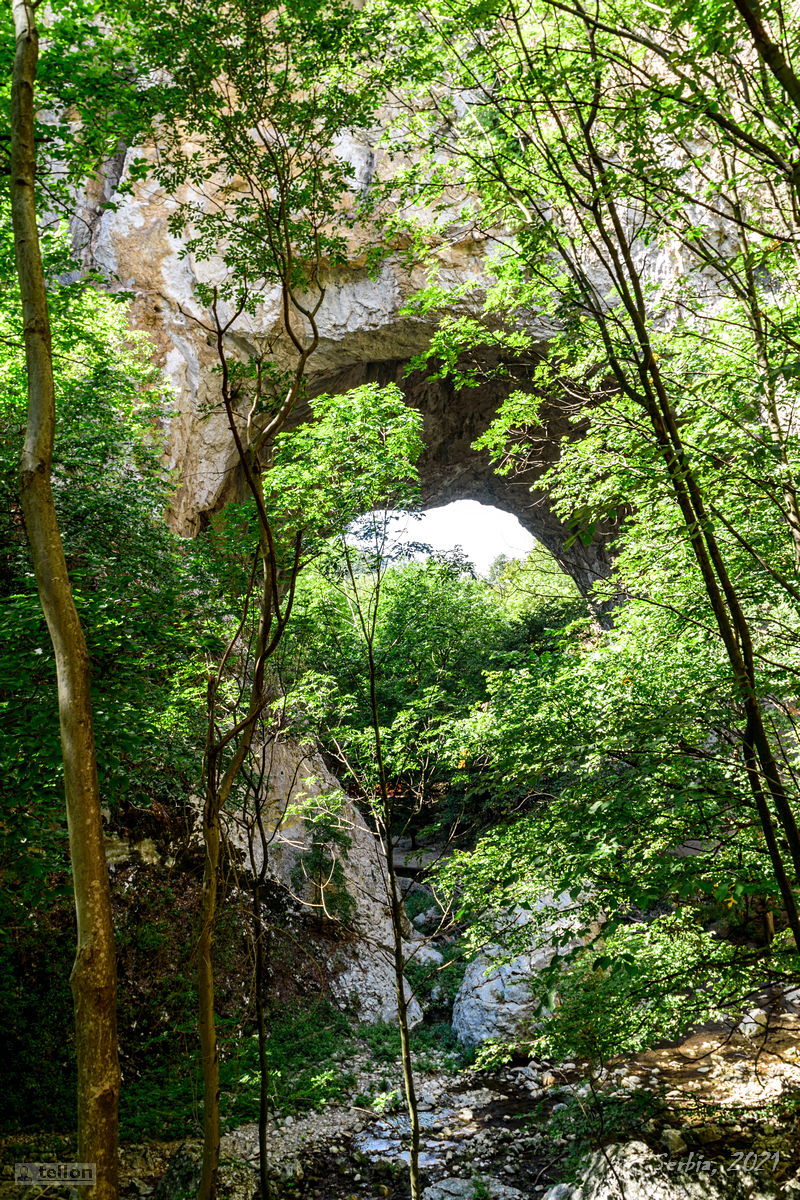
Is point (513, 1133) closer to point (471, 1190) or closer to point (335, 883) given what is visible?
point (471, 1190)

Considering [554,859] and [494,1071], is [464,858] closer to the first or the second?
[554,859]

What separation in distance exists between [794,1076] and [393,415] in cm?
705

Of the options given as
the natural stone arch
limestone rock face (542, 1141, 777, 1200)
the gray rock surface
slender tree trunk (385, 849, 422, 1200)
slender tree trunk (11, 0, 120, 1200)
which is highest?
the natural stone arch

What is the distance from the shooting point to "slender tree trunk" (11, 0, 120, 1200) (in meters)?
1.99

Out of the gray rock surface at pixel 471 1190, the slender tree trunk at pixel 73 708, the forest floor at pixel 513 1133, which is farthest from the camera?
the gray rock surface at pixel 471 1190

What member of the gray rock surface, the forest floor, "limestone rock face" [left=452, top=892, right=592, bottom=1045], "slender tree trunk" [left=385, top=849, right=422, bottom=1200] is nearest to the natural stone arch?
"limestone rock face" [left=452, top=892, right=592, bottom=1045]

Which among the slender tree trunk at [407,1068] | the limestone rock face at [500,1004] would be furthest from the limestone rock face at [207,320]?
the slender tree trunk at [407,1068]

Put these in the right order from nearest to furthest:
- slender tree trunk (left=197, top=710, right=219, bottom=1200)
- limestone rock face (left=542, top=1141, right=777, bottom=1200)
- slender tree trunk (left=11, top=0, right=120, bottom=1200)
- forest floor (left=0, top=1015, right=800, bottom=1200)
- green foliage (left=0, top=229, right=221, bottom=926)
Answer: slender tree trunk (left=11, top=0, right=120, bottom=1200)
slender tree trunk (left=197, top=710, right=219, bottom=1200)
green foliage (left=0, top=229, right=221, bottom=926)
limestone rock face (left=542, top=1141, right=777, bottom=1200)
forest floor (left=0, top=1015, right=800, bottom=1200)

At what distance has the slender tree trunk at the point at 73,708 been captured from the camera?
1.99 meters

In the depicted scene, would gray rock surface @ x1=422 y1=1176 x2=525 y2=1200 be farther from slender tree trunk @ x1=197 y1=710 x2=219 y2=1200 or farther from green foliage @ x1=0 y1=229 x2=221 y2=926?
green foliage @ x1=0 y1=229 x2=221 y2=926

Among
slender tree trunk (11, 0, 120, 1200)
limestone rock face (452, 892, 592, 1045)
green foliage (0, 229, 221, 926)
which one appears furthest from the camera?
limestone rock face (452, 892, 592, 1045)

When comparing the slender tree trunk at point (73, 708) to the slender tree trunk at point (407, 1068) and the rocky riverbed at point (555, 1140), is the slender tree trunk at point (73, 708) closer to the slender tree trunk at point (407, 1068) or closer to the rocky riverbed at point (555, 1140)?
the slender tree trunk at point (407, 1068)

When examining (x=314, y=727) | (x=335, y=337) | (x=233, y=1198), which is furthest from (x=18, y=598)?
(x=335, y=337)

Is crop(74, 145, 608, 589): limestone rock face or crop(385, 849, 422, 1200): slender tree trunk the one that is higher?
crop(74, 145, 608, 589): limestone rock face
